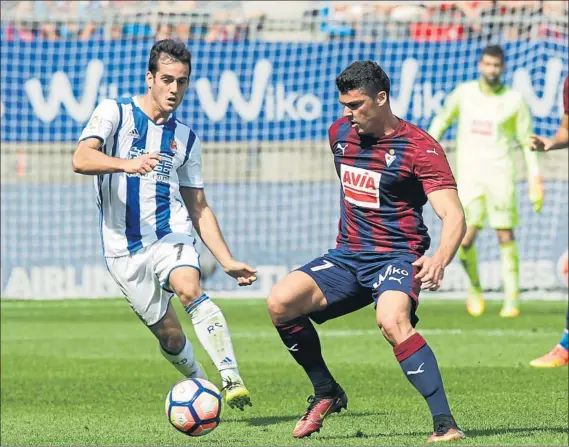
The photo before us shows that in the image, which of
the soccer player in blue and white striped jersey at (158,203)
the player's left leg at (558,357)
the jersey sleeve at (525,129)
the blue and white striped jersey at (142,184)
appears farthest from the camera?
the jersey sleeve at (525,129)

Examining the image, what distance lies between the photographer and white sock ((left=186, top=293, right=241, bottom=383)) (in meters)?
6.86

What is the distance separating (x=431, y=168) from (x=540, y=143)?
244cm

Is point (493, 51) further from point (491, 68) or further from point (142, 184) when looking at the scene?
point (142, 184)

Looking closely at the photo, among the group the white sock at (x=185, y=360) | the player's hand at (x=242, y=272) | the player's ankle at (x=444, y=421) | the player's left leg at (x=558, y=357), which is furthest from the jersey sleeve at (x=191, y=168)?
the player's left leg at (x=558, y=357)

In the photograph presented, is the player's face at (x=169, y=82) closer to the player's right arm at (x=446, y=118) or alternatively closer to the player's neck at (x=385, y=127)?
the player's neck at (x=385, y=127)

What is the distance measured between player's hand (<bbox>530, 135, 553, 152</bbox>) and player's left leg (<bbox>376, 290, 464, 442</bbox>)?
8.84 ft

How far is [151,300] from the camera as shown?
7574 millimetres

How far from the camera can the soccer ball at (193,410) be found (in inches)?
249

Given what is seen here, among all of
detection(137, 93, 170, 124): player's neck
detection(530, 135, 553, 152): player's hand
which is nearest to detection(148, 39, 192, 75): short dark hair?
detection(137, 93, 170, 124): player's neck

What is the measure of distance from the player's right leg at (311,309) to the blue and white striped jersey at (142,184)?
1054mm

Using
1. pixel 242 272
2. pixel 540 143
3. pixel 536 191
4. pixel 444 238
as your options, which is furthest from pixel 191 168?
pixel 536 191

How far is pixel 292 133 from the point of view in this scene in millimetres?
17000

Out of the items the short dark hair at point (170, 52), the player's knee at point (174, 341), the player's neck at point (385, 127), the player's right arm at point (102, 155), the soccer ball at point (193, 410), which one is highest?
the short dark hair at point (170, 52)

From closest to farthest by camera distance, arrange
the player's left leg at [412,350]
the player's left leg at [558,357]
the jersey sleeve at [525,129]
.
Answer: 1. the player's left leg at [412,350]
2. the player's left leg at [558,357]
3. the jersey sleeve at [525,129]
